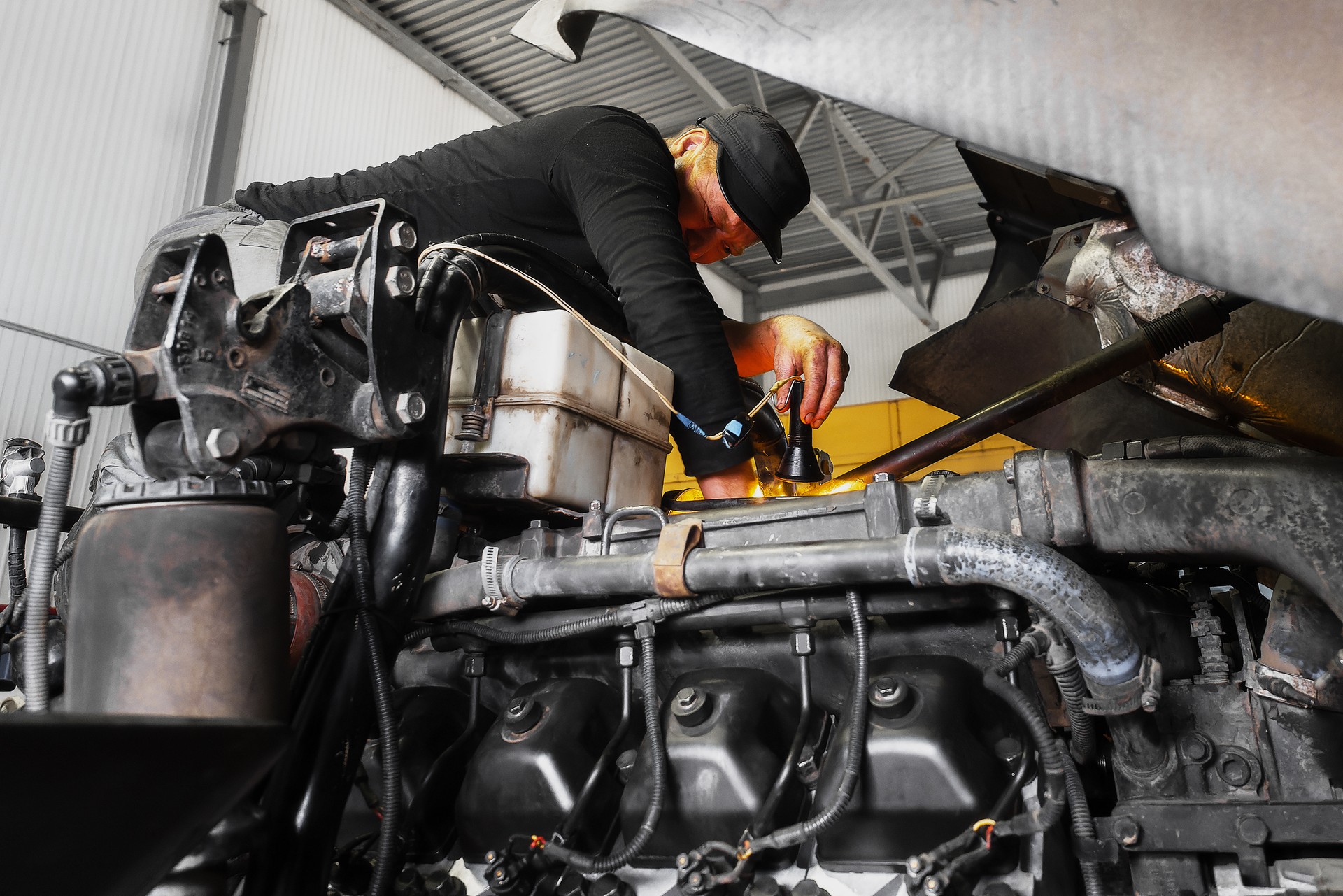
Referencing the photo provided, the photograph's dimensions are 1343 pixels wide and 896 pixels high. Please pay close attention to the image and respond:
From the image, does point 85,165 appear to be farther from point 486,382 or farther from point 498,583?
point 498,583

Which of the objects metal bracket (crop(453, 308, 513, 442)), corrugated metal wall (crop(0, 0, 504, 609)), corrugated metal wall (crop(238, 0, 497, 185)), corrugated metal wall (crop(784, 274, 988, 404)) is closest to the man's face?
metal bracket (crop(453, 308, 513, 442))

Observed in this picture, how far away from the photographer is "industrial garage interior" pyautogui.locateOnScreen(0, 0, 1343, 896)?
0.78 metres

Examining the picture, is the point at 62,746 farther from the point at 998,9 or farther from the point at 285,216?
the point at 285,216

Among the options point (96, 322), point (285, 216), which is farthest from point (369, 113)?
point (285, 216)

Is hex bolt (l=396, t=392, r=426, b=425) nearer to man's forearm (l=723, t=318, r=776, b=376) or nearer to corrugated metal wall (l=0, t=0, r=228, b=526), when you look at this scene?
man's forearm (l=723, t=318, r=776, b=376)

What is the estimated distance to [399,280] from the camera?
135 cm

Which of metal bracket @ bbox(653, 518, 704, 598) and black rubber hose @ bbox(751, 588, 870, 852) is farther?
metal bracket @ bbox(653, 518, 704, 598)

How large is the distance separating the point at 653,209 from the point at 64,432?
122 cm

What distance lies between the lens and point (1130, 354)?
5.64 ft

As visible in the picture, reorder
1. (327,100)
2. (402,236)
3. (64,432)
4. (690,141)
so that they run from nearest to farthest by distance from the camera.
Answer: (64,432), (402,236), (690,141), (327,100)

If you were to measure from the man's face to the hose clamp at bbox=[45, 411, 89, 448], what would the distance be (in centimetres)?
164

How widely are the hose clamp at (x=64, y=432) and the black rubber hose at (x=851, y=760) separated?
96 centimetres

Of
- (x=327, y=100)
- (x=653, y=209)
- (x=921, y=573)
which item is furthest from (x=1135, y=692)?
(x=327, y=100)

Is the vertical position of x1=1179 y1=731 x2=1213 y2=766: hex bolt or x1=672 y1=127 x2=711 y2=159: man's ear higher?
x1=672 y1=127 x2=711 y2=159: man's ear
